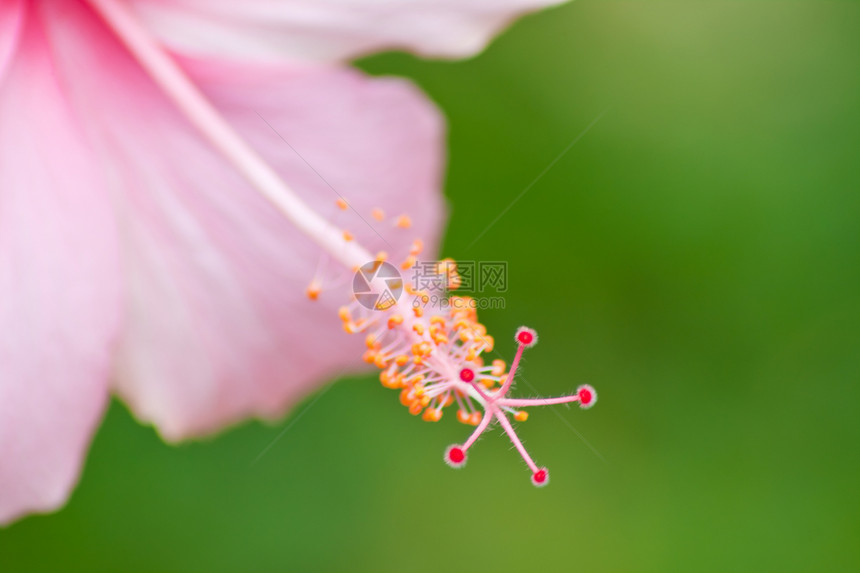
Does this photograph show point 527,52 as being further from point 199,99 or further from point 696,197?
point 199,99

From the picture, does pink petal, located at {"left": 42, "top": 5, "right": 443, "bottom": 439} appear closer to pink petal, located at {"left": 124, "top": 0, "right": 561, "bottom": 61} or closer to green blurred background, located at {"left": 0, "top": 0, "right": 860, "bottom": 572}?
pink petal, located at {"left": 124, "top": 0, "right": 561, "bottom": 61}

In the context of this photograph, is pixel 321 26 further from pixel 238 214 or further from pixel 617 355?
pixel 617 355

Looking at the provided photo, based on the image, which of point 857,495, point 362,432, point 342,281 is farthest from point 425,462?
point 857,495

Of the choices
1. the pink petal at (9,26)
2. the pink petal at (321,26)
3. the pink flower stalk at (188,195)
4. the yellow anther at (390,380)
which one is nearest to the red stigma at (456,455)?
the yellow anther at (390,380)

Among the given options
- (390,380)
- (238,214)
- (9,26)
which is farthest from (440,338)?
(9,26)

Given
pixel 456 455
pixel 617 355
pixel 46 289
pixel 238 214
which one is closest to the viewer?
pixel 456 455

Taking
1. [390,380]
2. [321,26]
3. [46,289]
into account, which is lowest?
[46,289]

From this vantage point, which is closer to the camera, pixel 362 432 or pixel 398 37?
pixel 398 37
